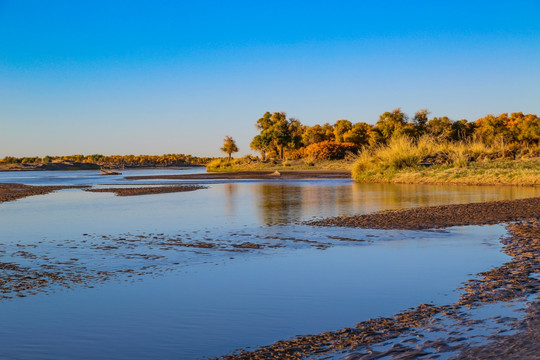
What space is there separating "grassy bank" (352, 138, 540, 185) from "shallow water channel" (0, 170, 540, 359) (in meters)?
19.5

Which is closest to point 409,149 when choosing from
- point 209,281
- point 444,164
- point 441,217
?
point 444,164

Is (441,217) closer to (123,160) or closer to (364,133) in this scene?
(364,133)

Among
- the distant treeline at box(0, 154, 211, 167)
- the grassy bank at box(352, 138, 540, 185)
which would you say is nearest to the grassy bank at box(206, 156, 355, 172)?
the grassy bank at box(352, 138, 540, 185)

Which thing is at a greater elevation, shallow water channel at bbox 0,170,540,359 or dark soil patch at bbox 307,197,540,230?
dark soil patch at bbox 307,197,540,230

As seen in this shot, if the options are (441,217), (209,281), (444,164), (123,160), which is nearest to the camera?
(209,281)

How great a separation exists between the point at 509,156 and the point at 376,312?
3504cm

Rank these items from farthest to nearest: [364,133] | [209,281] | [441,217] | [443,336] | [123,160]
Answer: [123,160] → [364,133] → [441,217] → [209,281] → [443,336]

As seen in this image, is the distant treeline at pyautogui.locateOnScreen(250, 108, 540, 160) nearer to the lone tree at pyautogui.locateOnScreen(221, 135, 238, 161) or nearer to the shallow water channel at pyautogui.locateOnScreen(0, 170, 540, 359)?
the lone tree at pyautogui.locateOnScreen(221, 135, 238, 161)

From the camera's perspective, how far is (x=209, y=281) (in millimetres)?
7660

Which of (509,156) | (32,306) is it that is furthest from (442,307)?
(509,156)

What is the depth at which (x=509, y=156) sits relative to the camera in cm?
3756

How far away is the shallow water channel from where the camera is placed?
5270mm

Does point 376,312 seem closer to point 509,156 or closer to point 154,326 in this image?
point 154,326

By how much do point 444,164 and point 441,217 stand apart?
22.2m
